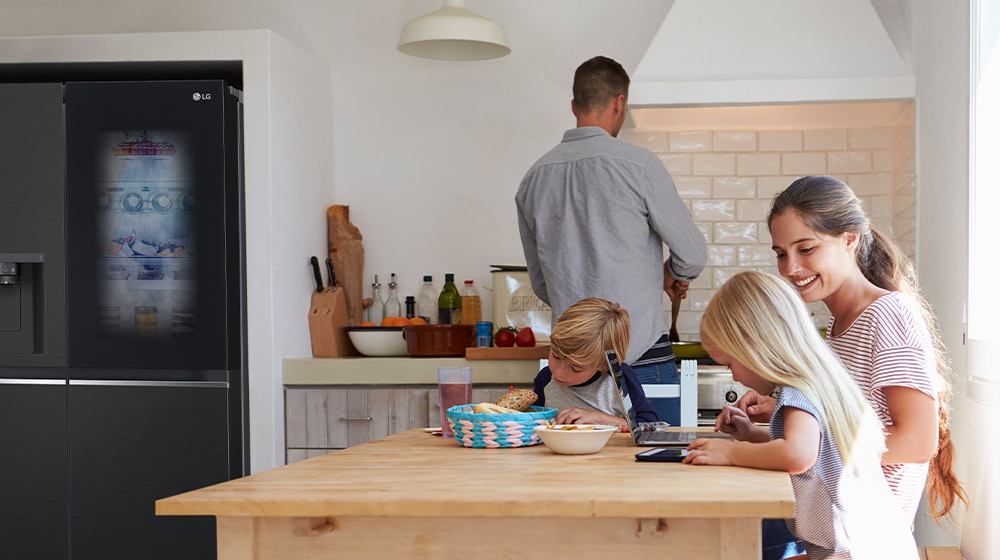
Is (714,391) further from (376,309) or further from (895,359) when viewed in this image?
(895,359)

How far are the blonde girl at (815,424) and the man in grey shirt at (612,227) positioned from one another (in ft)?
4.02

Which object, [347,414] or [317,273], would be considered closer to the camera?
[347,414]

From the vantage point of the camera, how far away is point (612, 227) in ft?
10.2

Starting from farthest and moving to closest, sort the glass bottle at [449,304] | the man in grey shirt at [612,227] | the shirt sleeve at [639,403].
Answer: the glass bottle at [449,304] → the man in grey shirt at [612,227] → the shirt sleeve at [639,403]

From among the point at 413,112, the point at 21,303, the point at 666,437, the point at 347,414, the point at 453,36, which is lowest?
the point at 347,414

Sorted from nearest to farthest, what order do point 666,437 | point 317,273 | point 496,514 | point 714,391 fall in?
point 496,514
point 666,437
point 714,391
point 317,273

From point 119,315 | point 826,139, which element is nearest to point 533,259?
point 826,139

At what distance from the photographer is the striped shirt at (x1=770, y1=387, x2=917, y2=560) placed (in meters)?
1.74

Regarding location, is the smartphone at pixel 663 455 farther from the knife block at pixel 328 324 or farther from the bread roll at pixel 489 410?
the knife block at pixel 328 324

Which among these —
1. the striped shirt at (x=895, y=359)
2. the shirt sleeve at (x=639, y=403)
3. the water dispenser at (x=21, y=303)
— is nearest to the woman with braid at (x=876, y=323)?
the striped shirt at (x=895, y=359)

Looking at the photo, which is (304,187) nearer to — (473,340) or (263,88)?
(263,88)

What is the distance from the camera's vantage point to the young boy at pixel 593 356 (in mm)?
2438

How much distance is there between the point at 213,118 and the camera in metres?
3.86

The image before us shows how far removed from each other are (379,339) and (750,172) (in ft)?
5.35
